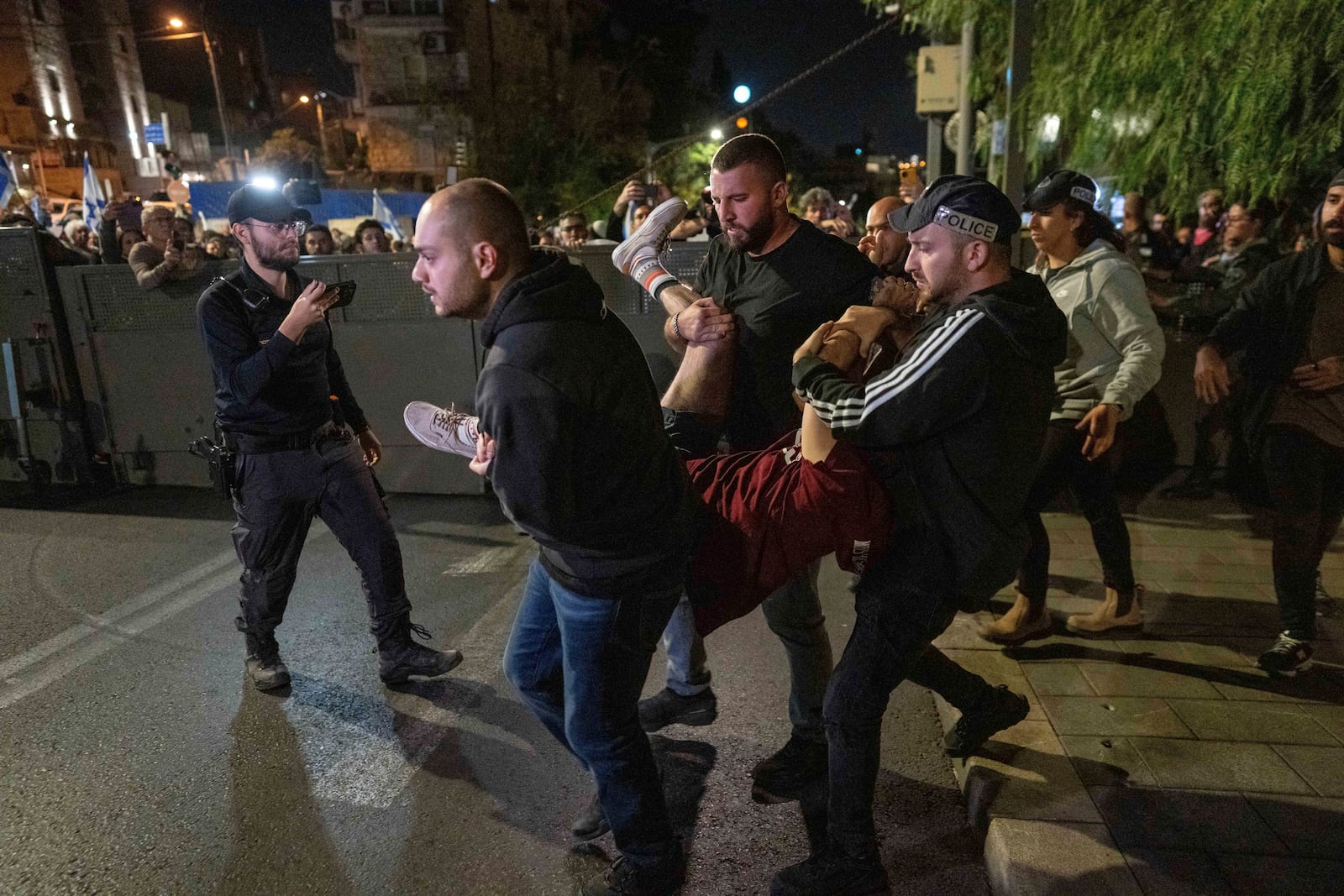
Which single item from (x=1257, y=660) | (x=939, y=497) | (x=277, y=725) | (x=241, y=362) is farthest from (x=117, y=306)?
(x=1257, y=660)

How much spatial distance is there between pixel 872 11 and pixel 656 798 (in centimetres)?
990

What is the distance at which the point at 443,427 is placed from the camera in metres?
2.28

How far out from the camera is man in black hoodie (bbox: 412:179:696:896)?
1.84 metres

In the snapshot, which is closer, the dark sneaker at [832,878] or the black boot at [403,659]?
the dark sneaker at [832,878]

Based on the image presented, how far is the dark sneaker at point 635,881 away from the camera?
2.30 meters

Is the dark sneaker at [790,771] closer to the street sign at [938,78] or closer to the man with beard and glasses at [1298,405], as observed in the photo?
the man with beard and glasses at [1298,405]

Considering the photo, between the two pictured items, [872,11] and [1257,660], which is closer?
[1257,660]

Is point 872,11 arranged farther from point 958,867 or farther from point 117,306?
point 958,867

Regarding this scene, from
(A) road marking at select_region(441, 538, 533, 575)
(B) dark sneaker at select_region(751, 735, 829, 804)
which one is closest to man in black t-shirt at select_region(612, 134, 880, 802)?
(B) dark sneaker at select_region(751, 735, 829, 804)

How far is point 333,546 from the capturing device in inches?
213

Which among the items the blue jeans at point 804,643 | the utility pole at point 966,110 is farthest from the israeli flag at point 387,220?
the blue jeans at point 804,643

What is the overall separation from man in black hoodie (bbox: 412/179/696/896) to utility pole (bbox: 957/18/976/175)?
7.25 meters

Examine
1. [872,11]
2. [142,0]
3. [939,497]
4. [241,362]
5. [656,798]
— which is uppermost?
[142,0]

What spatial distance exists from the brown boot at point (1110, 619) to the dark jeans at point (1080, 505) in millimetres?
70
